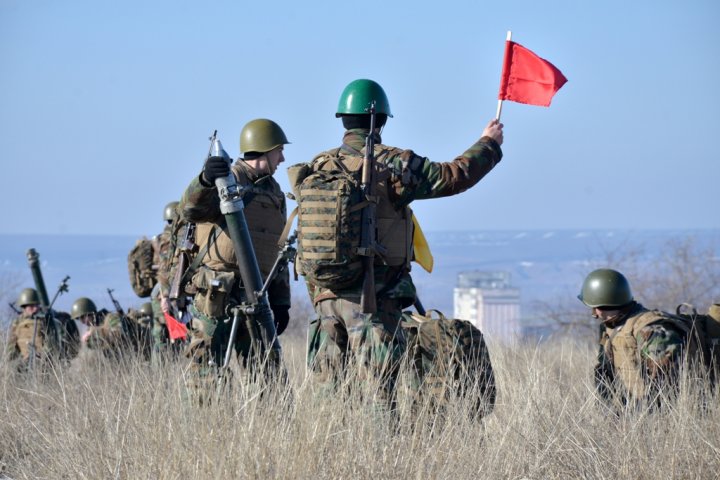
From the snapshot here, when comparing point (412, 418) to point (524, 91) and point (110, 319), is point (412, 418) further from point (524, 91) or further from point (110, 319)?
point (110, 319)

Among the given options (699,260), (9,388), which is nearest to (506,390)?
(9,388)

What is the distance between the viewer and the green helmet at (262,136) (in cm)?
892

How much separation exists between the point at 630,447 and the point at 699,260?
2715cm

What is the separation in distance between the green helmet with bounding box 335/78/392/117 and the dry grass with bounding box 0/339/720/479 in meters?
1.74

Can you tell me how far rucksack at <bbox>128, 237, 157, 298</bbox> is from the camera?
14.0 metres

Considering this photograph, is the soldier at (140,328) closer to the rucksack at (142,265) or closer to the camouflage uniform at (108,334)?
the camouflage uniform at (108,334)

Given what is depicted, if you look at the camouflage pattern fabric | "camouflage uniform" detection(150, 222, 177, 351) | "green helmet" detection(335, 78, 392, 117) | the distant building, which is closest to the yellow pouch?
"green helmet" detection(335, 78, 392, 117)

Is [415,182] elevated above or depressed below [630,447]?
above

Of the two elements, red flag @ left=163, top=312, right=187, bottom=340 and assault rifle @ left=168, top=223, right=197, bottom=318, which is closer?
assault rifle @ left=168, top=223, right=197, bottom=318

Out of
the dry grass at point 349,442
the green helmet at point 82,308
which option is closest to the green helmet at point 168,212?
the green helmet at point 82,308

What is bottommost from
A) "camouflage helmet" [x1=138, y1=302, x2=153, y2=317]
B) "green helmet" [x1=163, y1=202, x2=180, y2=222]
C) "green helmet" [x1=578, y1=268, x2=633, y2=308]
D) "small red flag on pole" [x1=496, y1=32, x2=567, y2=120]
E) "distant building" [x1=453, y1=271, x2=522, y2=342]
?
"distant building" [x1=453, y1=271, x2=522, y2=342]

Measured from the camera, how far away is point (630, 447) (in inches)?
261

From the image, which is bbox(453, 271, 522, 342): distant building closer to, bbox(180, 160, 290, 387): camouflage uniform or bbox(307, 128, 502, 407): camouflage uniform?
bbox(180, 160, 290, 387): camouflage uniform

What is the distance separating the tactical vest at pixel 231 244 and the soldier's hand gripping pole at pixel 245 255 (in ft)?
1.05
